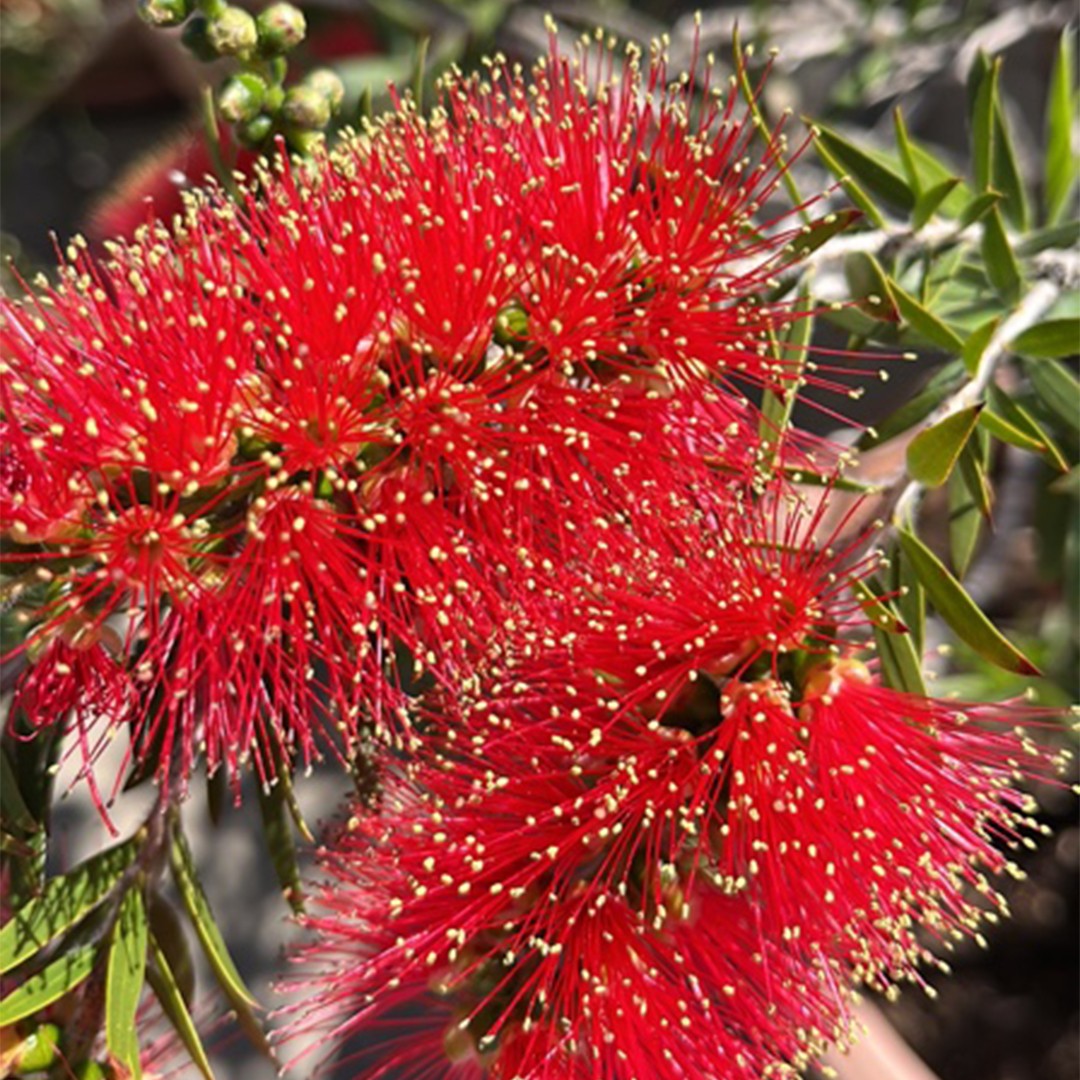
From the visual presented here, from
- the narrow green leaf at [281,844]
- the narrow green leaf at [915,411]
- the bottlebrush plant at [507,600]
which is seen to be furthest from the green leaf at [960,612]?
the narrow green leaf at [281,844]

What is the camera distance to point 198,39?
1.02 m

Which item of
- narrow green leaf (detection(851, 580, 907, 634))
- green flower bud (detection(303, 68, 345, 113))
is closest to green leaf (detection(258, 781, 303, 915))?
narrow green leaf (detection(851, 580, 907, 634))

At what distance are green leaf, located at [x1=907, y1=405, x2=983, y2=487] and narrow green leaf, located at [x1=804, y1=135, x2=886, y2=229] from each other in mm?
212

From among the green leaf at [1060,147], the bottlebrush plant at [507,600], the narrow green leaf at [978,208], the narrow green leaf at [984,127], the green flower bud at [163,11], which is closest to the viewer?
the bottlebrush plant at [507,600]

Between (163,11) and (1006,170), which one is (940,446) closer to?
(1006,170)

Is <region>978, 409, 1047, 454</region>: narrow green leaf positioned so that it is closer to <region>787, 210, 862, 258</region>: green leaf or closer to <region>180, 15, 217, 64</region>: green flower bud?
<region>787, 210, 862, 258</region>: green leaf

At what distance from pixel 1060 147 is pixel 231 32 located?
84 cm

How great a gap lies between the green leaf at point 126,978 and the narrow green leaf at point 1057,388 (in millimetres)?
879

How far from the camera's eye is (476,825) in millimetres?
955

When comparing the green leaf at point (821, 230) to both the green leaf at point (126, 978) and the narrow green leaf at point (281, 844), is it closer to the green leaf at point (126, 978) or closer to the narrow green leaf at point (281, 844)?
the narrow green leaf at point (281, 844)

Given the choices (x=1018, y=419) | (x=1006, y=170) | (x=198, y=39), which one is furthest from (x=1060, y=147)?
(x=198, y=39)

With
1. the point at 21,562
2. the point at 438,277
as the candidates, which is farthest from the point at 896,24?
the point at 21,562

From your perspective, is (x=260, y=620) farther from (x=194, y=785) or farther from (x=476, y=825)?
(x=194, y=785)

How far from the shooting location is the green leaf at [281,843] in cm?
101
